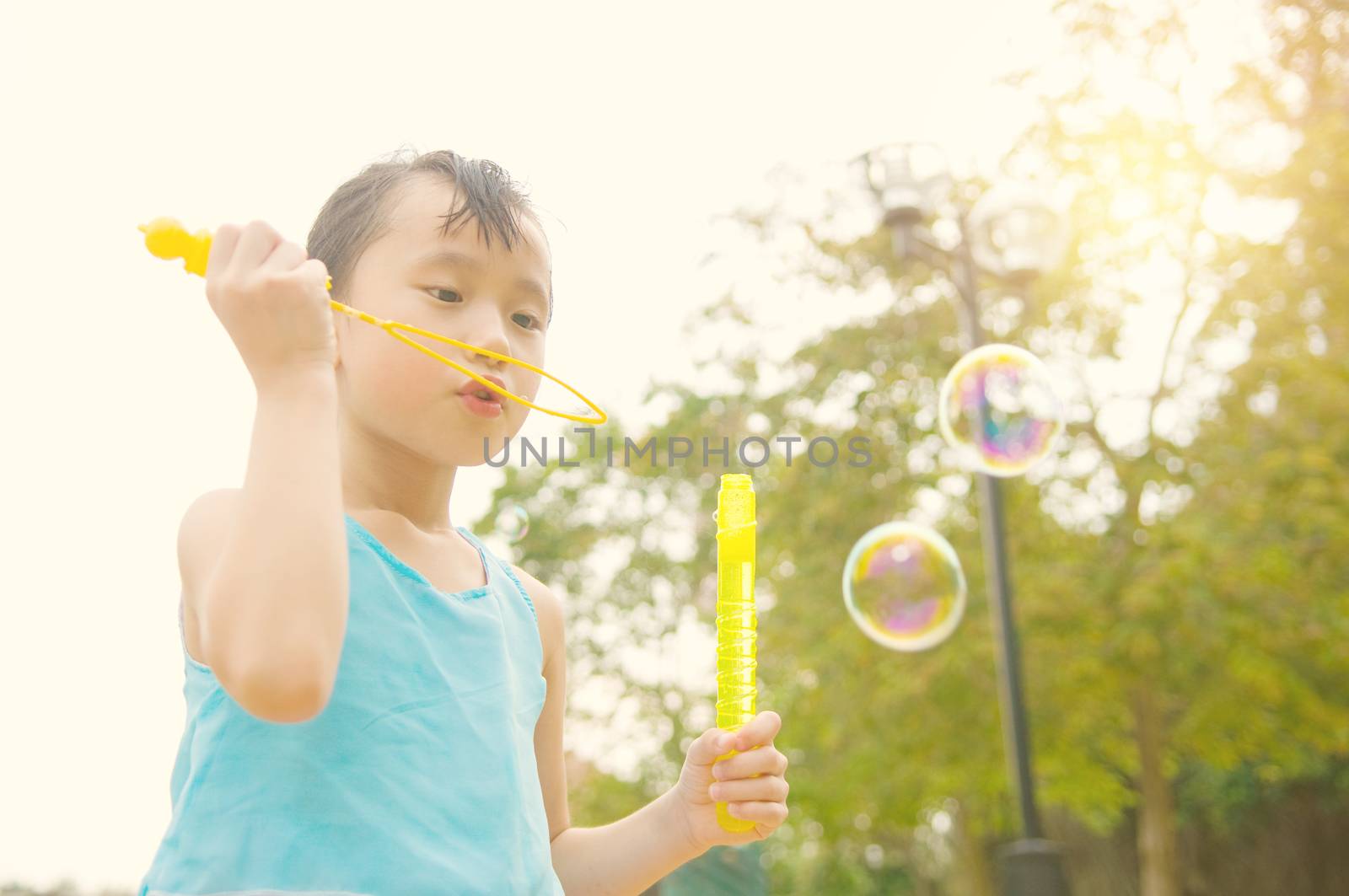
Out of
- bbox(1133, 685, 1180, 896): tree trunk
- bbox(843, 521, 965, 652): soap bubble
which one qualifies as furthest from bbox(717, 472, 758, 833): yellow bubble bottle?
bbox(1133, 685, 1180, 896): tree trunk

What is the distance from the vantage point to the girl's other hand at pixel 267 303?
107cm

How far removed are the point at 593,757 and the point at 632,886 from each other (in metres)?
18.2

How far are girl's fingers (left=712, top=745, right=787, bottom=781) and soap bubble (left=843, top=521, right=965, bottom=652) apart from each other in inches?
201

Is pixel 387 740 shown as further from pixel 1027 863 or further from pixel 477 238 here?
pixel 1027 863

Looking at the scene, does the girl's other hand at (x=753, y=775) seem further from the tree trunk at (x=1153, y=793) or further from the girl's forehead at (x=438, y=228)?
the tree trunk at (x=1153, y=793)

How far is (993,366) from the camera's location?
277 inches

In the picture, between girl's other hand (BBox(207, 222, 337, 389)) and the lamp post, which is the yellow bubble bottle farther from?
the lamp post

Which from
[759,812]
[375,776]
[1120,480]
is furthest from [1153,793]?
[375,776]

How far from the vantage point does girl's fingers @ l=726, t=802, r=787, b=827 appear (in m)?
1.44

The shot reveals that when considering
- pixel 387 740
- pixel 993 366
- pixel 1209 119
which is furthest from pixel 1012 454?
pixel 387 740

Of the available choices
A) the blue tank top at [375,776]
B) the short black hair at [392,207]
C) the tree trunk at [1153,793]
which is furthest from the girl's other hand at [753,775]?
the tree trunk at [1153,793]

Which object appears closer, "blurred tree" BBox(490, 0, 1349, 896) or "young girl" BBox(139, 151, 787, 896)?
"young girl" BBox(139, 151, 787, 896)

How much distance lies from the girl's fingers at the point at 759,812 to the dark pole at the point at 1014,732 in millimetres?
5952

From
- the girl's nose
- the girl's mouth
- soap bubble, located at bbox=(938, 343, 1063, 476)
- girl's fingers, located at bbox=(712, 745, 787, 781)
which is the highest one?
soap bubble, located at bbox=(938, 343, 1063, 476)
